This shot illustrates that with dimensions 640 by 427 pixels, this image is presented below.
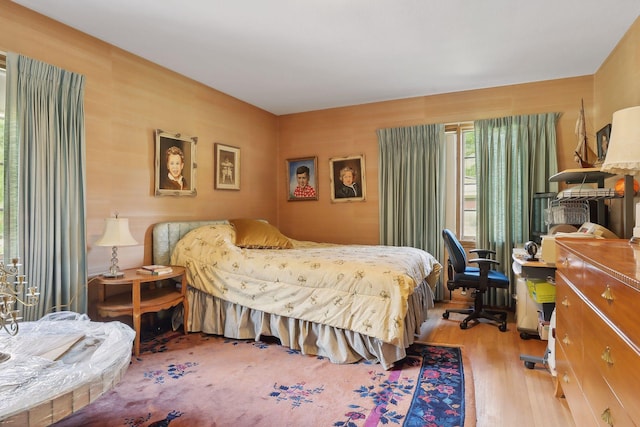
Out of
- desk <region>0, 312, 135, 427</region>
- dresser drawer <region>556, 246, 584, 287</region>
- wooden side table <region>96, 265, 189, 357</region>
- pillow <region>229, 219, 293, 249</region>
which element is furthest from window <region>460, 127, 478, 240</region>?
desk <region>0, 312, 135, 427</region>

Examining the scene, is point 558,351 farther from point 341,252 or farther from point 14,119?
point 14,119

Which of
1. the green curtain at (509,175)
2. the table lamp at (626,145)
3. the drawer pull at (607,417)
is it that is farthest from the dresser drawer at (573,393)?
the green curtain at (509,175)

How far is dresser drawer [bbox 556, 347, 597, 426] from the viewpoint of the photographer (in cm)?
144

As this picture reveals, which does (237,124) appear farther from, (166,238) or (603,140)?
(603,140)

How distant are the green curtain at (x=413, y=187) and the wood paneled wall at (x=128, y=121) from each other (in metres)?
2.00

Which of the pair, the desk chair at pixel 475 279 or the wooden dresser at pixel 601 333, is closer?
the wooden dresser at pixel 601 333

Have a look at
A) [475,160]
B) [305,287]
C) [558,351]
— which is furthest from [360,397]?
[475,160]

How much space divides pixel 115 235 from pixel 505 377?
304cm

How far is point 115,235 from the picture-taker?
9.11ft

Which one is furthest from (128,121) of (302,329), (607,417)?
(607,417)

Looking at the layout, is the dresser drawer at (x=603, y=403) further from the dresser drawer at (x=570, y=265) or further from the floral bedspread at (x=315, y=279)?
the floral bedspread at (x=315, y=279)

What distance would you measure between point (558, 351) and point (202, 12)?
10.6 feet

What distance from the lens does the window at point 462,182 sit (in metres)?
4.50

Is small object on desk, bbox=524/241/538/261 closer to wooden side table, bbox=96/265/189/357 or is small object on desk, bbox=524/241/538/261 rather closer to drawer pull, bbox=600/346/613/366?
drawer pull, bbox=600/346/613/366
